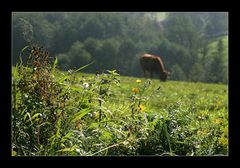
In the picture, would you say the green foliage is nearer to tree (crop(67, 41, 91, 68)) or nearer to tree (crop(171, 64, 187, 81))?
tree (crop(67, 41, 91, 68))

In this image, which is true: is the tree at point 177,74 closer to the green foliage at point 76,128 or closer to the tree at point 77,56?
the tree at point 77,56

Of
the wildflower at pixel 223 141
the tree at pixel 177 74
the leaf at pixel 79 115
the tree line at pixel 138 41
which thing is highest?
the tree line at pixel 138 41

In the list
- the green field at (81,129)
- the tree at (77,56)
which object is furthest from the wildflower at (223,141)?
the tree at (77,56)

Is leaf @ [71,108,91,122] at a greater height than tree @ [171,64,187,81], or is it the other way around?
tree @ [171,64,187,81]

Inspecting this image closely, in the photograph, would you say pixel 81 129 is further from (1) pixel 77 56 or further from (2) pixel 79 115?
(1) pixel 77 56

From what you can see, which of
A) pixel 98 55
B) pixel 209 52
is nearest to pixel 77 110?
pixel 98 55

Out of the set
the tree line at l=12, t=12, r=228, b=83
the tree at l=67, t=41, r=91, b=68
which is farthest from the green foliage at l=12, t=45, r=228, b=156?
the tree at l=67, t=41, r=91, b=68

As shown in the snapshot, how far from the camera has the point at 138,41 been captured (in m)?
69.2

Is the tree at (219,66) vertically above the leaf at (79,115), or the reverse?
the tree at (219,66)

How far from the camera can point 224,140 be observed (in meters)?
4.06

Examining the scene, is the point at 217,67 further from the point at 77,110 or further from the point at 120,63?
the point at 77,110

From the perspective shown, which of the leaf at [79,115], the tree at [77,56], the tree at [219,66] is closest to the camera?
the leaf at [79,115]

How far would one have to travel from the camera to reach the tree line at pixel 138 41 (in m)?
48.5

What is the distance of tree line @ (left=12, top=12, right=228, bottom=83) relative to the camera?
48.5 m
